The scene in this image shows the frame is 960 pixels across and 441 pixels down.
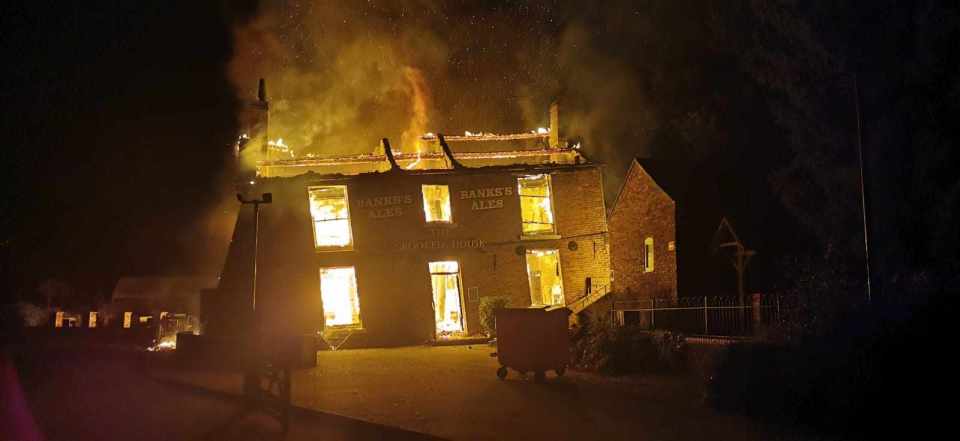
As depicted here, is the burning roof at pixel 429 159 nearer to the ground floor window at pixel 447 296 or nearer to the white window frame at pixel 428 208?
the white window frame at pixel 428 208

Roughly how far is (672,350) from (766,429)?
6.21m

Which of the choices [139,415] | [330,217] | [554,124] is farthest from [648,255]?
[139,415]

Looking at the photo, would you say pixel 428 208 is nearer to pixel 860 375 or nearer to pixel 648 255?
pixel 648 255

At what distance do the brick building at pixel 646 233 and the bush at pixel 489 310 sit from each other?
440cm

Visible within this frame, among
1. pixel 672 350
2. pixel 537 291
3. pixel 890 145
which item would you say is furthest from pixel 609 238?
pixel 890 145

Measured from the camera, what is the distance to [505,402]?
1230 centimetres

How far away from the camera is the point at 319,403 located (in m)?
12.4

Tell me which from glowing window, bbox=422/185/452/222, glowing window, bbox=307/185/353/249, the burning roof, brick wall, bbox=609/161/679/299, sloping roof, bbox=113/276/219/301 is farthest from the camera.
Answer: sloping roof, bbox=113/276/219/301

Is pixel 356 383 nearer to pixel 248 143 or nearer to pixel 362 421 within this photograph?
pixel 362 421

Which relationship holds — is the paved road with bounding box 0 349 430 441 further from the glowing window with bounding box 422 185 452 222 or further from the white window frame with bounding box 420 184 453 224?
the glowing window with bounding box 422 185 452 222

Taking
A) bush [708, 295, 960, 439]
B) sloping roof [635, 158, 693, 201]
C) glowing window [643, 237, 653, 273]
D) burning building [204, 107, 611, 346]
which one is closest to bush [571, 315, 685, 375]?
bush [708, 295, 960, 439]

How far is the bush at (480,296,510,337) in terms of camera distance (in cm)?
2483

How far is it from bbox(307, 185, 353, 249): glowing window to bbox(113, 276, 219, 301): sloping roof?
1189 inches

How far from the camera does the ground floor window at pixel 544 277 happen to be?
27.0m
